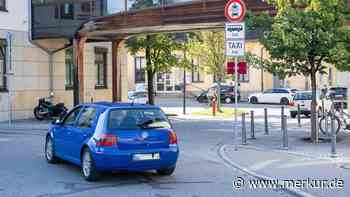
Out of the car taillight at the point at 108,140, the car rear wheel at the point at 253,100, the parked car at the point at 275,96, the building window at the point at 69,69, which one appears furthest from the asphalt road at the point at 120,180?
the car rear wheel at the point at 253,100

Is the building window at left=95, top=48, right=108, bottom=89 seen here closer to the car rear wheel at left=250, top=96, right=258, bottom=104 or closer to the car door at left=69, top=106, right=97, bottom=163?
the car rear wheel at left=250, top=96, right=258, bottom=104

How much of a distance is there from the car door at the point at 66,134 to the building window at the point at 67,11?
1668 centimetres

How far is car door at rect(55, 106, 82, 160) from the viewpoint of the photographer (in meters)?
12.4

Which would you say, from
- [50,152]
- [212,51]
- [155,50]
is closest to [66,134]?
[50,152]

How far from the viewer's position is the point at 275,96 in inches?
2050

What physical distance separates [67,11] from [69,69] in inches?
169

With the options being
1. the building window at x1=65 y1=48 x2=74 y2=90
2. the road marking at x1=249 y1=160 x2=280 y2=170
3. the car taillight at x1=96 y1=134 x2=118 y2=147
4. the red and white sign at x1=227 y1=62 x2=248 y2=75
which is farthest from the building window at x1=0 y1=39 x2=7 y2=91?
the car taillight at x1=96 y1=134 x2=118 y2=147

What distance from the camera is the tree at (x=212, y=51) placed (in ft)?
128

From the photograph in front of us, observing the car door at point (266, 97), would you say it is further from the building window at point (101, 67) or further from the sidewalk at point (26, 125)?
the sidewalk at point (26, 125)

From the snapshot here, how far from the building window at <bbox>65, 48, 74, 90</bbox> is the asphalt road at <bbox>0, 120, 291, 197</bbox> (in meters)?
15.9

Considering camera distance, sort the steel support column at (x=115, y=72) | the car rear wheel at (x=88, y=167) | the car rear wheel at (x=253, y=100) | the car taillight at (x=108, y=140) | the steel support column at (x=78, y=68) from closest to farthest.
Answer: the car taillight at (x=108, y=140)
the car rear wheel at (x=88, y=167)
the steel support column at (x=78, y=68)
the steel support column at (x=115, y=72)
the car rear wheel at (x=253, y=100)

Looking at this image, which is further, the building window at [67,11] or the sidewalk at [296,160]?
the building window at [67,11]

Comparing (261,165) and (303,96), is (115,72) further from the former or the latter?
(261,165)

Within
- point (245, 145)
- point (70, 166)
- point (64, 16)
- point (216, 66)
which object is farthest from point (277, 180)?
point (216, 66)
